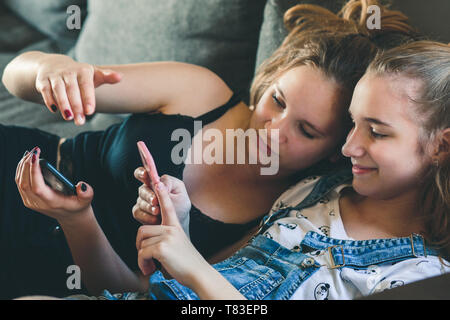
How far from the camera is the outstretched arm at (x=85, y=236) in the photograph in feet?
1.94

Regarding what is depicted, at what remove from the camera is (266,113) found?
2.26 ft

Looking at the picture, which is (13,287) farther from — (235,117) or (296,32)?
(296,32)

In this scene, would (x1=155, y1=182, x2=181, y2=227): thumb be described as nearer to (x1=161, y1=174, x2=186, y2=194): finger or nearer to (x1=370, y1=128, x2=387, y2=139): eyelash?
(x1=161, y1=174, x2=186, y2=194): finger

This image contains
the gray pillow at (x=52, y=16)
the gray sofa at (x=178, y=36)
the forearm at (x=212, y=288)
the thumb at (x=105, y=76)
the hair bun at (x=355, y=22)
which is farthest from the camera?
the gray pillow at (x=52, y=16)

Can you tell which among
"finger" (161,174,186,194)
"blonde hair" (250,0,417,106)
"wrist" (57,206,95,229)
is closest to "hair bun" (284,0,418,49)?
"blonde hair" (250,0,417,106)

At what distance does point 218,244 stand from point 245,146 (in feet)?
0.52

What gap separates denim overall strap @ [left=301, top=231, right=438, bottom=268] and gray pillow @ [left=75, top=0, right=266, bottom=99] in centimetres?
45

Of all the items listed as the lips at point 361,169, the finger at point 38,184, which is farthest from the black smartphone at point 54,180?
the lips at point 361,169

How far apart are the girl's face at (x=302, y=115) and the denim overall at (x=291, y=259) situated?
0.13m

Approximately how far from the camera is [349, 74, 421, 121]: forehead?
58 cm

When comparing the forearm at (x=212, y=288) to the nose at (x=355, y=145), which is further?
the nose at (x=355, y=145)

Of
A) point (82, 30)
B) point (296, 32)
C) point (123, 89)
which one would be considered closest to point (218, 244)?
point (123, 89)

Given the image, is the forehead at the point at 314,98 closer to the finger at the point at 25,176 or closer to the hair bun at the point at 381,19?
the hair bun at the point at 381,19

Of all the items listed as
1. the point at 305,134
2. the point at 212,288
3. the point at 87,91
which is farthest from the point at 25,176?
the point at 305,134
